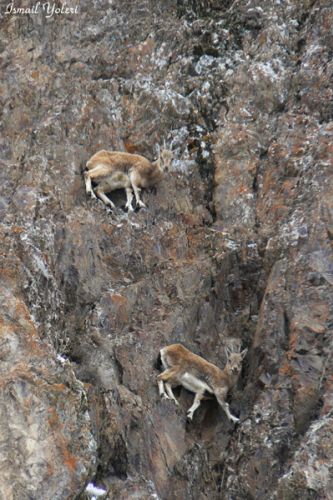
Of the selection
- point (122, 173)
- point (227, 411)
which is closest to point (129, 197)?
point (122, 173)

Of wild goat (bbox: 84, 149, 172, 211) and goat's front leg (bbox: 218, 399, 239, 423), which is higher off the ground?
wild goat (bbox: 84, 149, 172, 211)

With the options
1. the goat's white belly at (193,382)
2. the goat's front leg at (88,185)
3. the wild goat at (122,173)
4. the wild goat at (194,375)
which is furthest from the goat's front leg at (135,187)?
the goat's white belly at (193,382)

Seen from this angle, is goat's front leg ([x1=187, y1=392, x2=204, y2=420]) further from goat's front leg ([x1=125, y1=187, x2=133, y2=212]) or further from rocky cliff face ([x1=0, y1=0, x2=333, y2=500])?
goat's front leg ([x1=125, y1=187, x2=133, y2=212])

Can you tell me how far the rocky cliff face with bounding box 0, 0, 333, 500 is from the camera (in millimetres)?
14094

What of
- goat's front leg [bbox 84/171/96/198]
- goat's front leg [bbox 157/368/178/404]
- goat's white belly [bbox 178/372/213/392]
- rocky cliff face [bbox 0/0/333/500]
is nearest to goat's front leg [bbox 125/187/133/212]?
rocky cliff face [bbox 0/0/333/500]

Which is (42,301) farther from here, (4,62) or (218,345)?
(4,62)

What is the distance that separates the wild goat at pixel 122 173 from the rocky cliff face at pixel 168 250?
0.85 feet

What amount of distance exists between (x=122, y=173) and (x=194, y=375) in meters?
4.31

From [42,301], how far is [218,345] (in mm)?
3364

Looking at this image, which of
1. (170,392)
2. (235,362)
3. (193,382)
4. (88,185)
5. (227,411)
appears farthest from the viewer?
(88,185)

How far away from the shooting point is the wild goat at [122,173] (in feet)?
57.8

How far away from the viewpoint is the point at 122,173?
17766 millimetres

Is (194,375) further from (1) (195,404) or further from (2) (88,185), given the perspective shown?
(2) (88,185)

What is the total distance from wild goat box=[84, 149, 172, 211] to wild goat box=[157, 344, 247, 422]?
332 centimetres
